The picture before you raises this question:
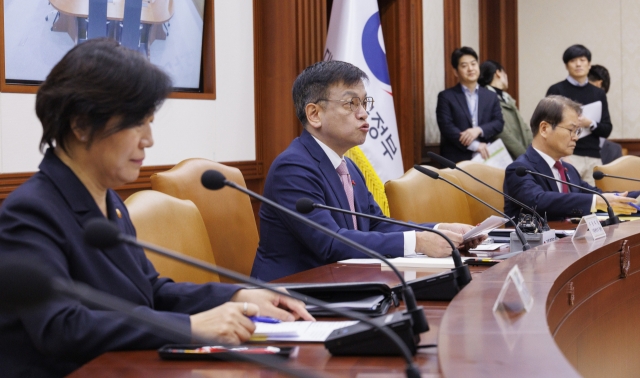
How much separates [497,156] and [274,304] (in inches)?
170

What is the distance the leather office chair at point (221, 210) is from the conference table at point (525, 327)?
535 mm

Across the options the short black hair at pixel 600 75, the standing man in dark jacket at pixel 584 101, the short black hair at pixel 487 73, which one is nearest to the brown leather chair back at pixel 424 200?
the short black hair at pixel 487 73

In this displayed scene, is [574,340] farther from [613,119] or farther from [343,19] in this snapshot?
[613,119]

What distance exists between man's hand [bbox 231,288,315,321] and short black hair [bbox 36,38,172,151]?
449 millimetres

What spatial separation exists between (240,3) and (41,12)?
137 cm

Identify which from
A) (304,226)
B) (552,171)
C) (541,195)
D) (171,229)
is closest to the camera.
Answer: (171,229)

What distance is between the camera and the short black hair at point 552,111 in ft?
13.3

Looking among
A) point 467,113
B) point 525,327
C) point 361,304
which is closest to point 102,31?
point 361,304

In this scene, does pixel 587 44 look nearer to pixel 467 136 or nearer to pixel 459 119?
pixel 459 119

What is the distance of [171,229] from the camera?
91.4 inches

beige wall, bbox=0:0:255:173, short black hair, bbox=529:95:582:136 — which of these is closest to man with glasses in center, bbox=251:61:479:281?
beige wall, bbox=0:0:255:173

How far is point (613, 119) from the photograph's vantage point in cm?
803

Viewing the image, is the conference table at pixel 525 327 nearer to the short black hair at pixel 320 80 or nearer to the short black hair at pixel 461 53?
the short black hair at pixel 320 80

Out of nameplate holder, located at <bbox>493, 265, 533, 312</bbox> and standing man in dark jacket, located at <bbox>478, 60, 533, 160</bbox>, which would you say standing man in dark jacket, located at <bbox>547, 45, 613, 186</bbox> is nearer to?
standing man in dark jacket, located at <bbox>478, 60, 533, 160</bbox>
